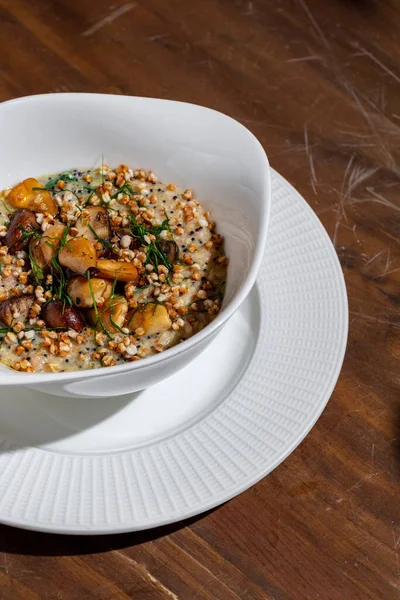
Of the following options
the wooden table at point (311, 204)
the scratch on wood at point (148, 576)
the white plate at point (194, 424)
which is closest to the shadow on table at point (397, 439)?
the wooden table at point (311, 204)

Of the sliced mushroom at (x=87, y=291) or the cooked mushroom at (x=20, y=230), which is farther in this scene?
the cooked mushroom at (x=20, y=230)

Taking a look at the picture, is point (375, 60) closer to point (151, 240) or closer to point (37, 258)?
point (151, 240)

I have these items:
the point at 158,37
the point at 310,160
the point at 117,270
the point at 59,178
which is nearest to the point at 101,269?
the point at 117,270

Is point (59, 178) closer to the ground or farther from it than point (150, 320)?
farther from it

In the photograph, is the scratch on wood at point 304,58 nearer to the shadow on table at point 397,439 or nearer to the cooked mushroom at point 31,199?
the cooked mushroom at point 31,199

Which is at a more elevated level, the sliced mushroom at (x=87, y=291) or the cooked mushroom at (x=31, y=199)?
the cooked mushroom at (x=31, y=199)

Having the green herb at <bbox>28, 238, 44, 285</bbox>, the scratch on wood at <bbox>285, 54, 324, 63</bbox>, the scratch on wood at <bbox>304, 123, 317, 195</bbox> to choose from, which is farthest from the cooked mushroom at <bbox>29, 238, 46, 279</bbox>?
the scratch on wood at <bbox>285, 54, 324, 63</bbox>
